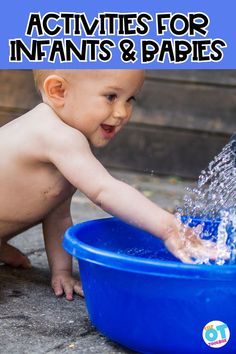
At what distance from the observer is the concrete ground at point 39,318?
5.72 feet

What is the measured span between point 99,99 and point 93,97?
2cm

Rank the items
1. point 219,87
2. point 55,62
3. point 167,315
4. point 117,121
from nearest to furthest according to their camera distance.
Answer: point 167,315 < point 117,121 < point 55,62 < point 219,87

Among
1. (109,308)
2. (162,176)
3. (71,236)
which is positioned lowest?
(162,176)

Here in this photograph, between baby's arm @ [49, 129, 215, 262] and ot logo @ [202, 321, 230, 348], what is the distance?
16 centimetres

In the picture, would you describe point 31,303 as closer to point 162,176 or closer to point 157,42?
point 157,42

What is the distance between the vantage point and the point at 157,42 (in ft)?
7.78

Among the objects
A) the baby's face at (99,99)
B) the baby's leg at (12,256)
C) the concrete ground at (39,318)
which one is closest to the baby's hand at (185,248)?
the concrete ground at (39,318)

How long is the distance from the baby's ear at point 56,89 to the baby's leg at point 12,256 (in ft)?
1.58

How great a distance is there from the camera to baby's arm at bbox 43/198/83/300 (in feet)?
7.01

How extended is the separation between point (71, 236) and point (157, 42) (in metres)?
0.84

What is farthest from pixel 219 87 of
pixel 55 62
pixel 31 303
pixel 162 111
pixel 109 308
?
pixel 109 308

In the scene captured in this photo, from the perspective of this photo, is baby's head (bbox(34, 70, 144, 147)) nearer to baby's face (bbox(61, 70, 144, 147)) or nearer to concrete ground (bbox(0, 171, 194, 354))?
baby's face (bbox(61, 70, 144, 147))

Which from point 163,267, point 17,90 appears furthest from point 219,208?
point 17,90

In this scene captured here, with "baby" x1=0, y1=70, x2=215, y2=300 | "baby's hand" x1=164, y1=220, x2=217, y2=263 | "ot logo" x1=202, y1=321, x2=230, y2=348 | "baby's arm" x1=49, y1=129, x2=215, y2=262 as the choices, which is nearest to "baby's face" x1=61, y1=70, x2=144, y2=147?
"baby" x1=0, y1=70, x2=215, y2=300
